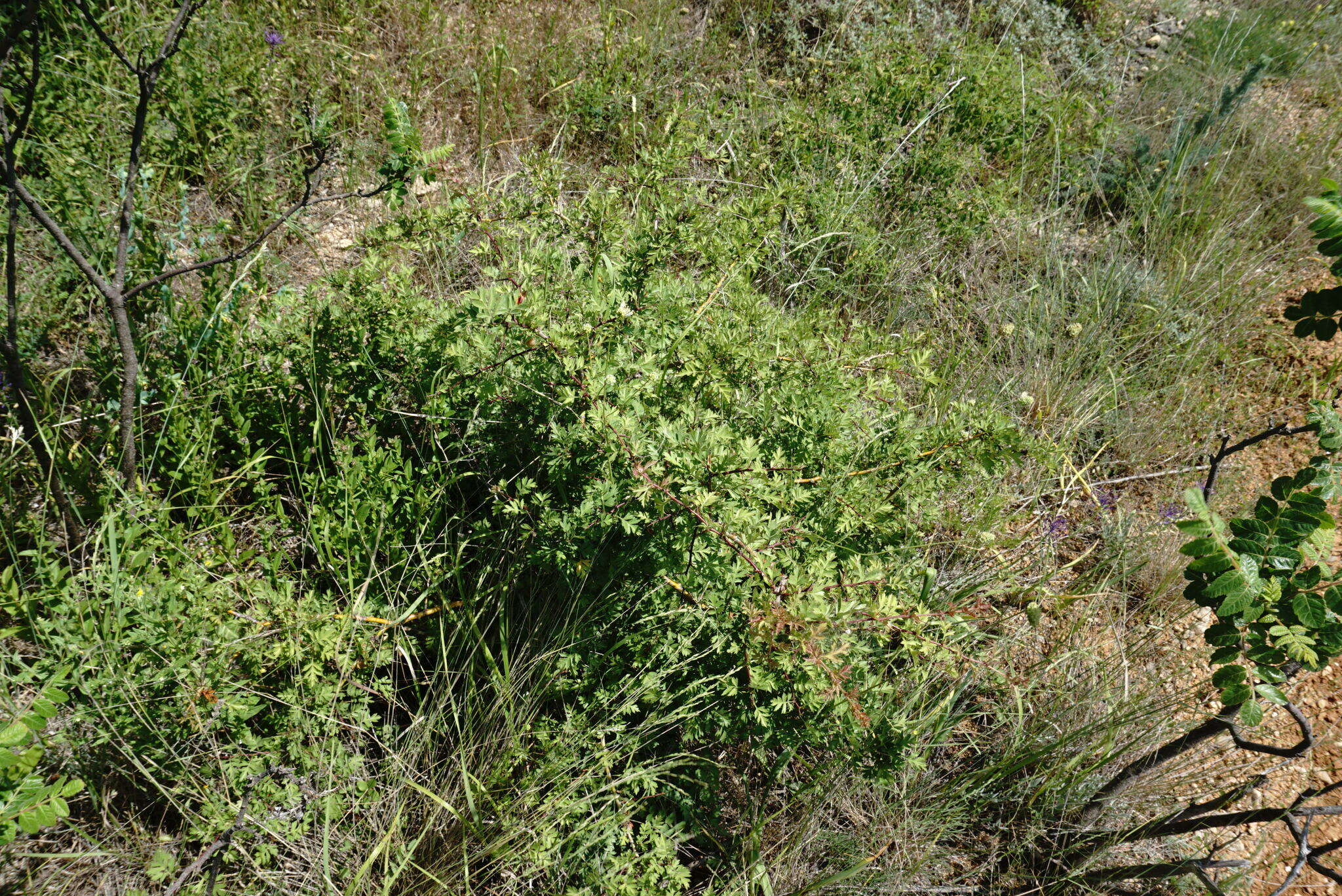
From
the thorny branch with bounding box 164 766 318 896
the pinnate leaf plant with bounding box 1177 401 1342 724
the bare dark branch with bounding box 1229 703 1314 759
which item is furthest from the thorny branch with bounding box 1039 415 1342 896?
the thorny branch with bounding box 164 766 318 896

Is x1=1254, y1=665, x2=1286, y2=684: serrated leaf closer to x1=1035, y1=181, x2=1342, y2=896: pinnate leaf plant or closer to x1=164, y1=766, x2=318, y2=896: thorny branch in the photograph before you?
x1=1035, y1=181, x2=1342, y2=896: pinnate leaf plant

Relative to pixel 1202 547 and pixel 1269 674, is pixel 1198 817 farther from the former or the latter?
pixel 1202 547

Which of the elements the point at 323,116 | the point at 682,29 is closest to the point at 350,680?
the point at 323,116

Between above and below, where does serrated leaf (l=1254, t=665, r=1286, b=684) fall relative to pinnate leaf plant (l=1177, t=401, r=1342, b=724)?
below

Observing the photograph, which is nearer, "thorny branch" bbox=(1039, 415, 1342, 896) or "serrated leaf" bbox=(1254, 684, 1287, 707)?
"serrated leaf" bbox=(1254, 684, 1287, 707)

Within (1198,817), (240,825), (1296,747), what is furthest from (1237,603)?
(240,825)

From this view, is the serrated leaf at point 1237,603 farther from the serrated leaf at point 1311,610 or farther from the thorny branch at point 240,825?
the thorny branch at point 240,825

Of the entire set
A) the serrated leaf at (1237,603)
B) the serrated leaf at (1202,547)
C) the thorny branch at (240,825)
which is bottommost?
the thorny branch at (240,825)

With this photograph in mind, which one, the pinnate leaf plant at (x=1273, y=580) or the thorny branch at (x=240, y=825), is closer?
the pinnate leaf plant at (x=1273, y=580)

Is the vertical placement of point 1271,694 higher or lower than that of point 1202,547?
lower

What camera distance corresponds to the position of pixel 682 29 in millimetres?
4727

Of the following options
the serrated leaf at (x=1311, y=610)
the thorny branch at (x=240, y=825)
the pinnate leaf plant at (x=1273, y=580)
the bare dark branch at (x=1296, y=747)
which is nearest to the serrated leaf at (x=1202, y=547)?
the pinnate leaf plant at (x=1273, y=580)

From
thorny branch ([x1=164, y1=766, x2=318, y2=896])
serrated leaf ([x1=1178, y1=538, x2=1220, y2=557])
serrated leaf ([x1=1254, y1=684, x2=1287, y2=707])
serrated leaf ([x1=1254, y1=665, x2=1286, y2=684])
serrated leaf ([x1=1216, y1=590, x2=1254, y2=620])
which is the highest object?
serrated leaf ([x1=1178, y1=538, x2=1220, y2=557])

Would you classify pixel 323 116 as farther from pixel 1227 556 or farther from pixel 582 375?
pixel 1227 556
